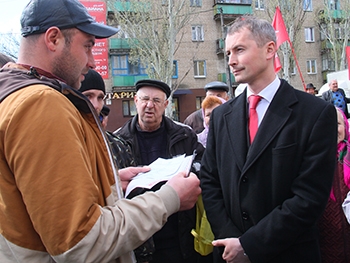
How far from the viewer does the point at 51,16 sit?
4.39 ft

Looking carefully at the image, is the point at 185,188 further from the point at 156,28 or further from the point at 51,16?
the point at 156,28

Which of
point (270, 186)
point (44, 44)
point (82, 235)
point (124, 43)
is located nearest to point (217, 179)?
point (270, 186)

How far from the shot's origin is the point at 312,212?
1.88 m

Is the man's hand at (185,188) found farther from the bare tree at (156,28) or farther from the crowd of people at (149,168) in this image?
the bare tree at (156,28)

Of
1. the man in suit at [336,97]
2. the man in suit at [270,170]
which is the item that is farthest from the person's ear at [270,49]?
the man in suit at [336,97]

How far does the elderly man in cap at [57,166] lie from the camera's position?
1.10m

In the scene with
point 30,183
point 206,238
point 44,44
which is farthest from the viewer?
point 206,238

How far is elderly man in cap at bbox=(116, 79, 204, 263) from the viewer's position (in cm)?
274

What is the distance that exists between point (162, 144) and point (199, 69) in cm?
2505

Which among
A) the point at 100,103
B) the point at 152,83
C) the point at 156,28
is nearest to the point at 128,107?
the point at 156,28

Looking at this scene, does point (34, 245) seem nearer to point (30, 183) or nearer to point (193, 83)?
point (30, 183)

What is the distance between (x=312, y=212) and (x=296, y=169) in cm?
26

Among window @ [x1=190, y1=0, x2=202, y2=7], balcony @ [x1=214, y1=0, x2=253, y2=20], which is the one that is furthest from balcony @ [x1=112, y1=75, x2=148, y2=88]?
balcony @ [x1=214, y1=0, x2=253, y2=20]

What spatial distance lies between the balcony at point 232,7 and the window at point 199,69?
418 centimetres
